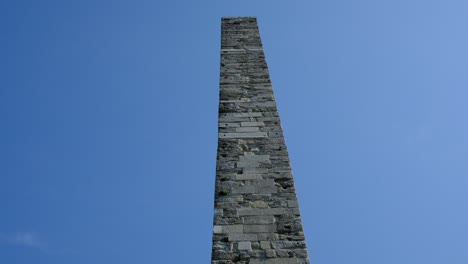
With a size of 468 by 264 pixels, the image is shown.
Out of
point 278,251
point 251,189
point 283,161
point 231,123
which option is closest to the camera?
point 278,251

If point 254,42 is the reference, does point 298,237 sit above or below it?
below

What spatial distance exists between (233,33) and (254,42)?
1.86 ft

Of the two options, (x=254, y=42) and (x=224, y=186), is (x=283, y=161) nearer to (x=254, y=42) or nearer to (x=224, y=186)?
(x=224, y=186)

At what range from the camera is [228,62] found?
8266 millimetres

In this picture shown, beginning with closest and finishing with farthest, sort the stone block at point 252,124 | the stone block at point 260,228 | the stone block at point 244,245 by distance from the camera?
the stone block at point 244,245 < the stone block at point 260,228 < the stone block at point 252,124

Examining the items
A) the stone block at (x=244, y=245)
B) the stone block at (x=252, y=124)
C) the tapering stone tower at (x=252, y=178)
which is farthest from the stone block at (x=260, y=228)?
the stone block at (x=252, y=124)

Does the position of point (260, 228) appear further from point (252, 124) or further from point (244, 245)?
point (252, 124)

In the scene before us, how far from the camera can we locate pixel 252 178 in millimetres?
6094

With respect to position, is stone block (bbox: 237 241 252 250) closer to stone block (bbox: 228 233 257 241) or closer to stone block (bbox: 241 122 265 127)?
stone block (bbox: 228 233 257 241)

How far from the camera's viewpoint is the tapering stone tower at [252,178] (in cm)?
524

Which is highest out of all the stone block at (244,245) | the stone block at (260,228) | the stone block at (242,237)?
the stone block at (260,228)

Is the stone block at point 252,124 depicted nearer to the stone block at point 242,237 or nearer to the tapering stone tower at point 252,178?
the tapering stone tower at point 252,178

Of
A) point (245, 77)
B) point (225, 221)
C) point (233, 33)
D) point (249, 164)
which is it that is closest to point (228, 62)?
point (245, 77)

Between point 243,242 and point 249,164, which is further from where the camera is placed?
point 249,164
